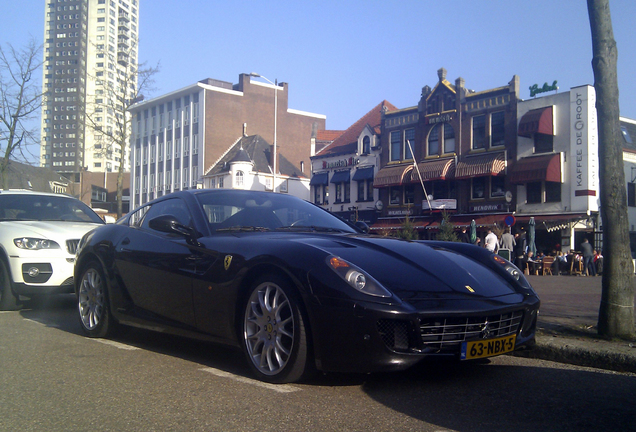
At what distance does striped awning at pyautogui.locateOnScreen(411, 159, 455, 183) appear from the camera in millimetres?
37438

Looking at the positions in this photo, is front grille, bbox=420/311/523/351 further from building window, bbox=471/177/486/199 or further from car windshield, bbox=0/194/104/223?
building window, bbox=471/177/486/199

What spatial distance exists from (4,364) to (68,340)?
106 centimetres

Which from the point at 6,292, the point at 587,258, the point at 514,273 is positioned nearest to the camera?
the point at 514,273

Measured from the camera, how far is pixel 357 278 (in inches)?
144

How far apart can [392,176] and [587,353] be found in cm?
3644

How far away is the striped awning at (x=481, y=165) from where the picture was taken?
3444 cm

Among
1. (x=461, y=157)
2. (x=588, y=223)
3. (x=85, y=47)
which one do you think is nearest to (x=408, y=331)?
(x=588, y=223)

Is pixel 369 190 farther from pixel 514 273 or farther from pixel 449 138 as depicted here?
pixel 514 273

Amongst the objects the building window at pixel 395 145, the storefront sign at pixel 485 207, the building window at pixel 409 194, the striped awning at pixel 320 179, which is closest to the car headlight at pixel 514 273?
the storefront sign at pixel 485 207

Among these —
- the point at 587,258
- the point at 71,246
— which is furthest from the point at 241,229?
the point at 587,258

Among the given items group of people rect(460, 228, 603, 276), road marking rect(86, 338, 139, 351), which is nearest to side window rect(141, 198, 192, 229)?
road marking rect(86, 338, 139, 351)

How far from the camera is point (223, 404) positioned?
3479 millimetres

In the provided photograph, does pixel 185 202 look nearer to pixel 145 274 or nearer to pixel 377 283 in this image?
pixel 145 274

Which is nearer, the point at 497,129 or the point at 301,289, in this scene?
the point at 301,289
